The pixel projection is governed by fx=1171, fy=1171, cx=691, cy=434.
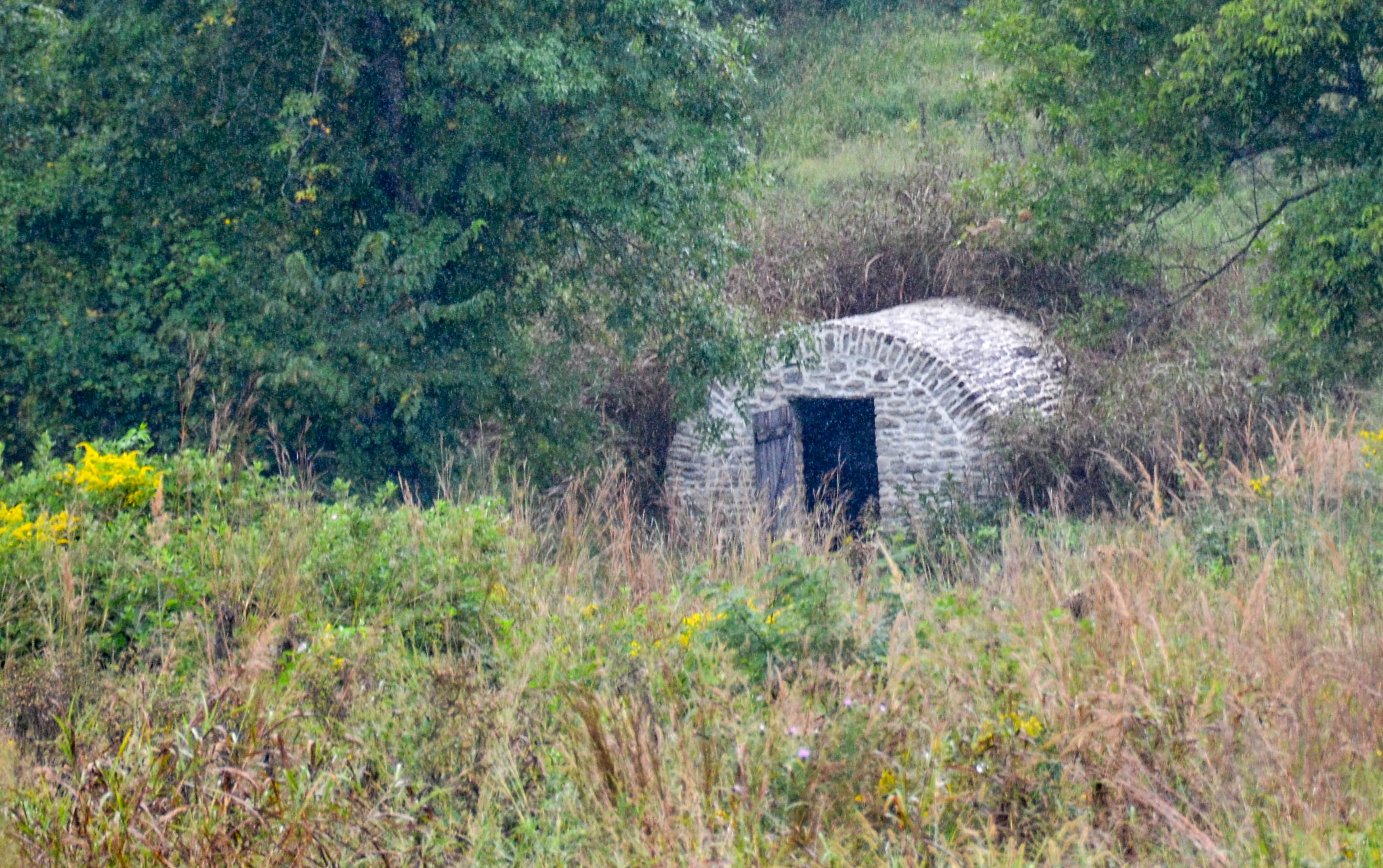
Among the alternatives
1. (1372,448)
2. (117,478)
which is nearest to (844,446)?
(1372,448)

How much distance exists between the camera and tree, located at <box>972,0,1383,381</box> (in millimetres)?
9461

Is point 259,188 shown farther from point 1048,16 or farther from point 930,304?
point 930,304

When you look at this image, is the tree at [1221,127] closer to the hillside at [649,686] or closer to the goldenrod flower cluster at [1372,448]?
the goldenrod flower cluster at [1372,448]

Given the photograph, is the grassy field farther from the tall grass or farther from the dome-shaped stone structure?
the tall grass

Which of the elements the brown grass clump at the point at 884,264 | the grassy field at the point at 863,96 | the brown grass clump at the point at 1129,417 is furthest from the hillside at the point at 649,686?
the grassy field at the point at 863,96

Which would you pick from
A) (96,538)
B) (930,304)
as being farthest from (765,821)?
(930,304)

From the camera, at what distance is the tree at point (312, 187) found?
30.3 ft

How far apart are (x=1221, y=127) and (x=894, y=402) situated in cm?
413

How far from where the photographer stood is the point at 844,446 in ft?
51.4

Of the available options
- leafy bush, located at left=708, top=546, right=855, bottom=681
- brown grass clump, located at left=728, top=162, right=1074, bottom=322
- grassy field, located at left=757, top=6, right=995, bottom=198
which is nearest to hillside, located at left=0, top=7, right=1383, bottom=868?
leafy bush, located at left=708, top=546, right=855, bottom=681

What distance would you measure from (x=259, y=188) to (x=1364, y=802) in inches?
363

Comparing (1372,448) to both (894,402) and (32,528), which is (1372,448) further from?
(32,528)

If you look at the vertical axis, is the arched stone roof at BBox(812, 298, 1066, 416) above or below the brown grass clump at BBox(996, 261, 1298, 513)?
above

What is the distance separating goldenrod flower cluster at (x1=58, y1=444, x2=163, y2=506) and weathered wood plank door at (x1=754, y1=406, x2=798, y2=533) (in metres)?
8.16
